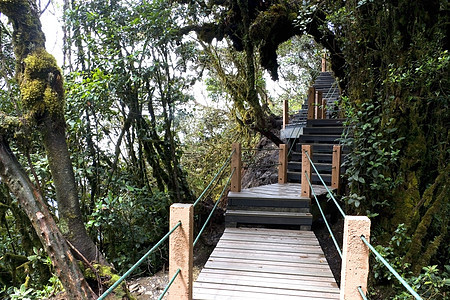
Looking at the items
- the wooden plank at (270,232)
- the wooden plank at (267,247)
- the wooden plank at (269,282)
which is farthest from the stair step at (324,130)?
the wooden plank at (269,282)

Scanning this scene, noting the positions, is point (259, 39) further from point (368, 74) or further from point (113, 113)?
point (113, 113)

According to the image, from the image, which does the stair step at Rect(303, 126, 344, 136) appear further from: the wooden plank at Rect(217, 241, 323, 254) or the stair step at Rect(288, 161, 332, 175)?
the wooden plank at Rect(217, 241, 323, 254)

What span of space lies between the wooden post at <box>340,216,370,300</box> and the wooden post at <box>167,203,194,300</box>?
3.21ft

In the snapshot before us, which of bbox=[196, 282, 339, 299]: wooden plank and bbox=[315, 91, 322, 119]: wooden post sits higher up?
bbox=[315, 91, 322, 119]: wooden post

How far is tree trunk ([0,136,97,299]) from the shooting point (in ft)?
7.68

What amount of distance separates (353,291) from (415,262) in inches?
82.6

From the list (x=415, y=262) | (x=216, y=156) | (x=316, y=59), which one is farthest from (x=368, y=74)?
(x=316, y=59)

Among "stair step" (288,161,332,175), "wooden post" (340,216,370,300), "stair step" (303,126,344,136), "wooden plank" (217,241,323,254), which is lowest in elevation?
"wooden plank" (217,241,323,254)

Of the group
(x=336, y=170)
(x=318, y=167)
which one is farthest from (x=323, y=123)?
(x=336, y=170)

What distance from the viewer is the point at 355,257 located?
1591 mm

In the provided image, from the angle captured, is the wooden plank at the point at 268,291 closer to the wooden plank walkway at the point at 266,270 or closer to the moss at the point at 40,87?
the wooden plank walkway at the point at 266,270

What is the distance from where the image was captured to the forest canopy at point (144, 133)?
110 inches

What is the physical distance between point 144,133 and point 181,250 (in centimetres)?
352

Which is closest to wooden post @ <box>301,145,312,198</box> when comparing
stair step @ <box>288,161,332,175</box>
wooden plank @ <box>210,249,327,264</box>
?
wooden plank @ <box>210,249,327,264</box>
